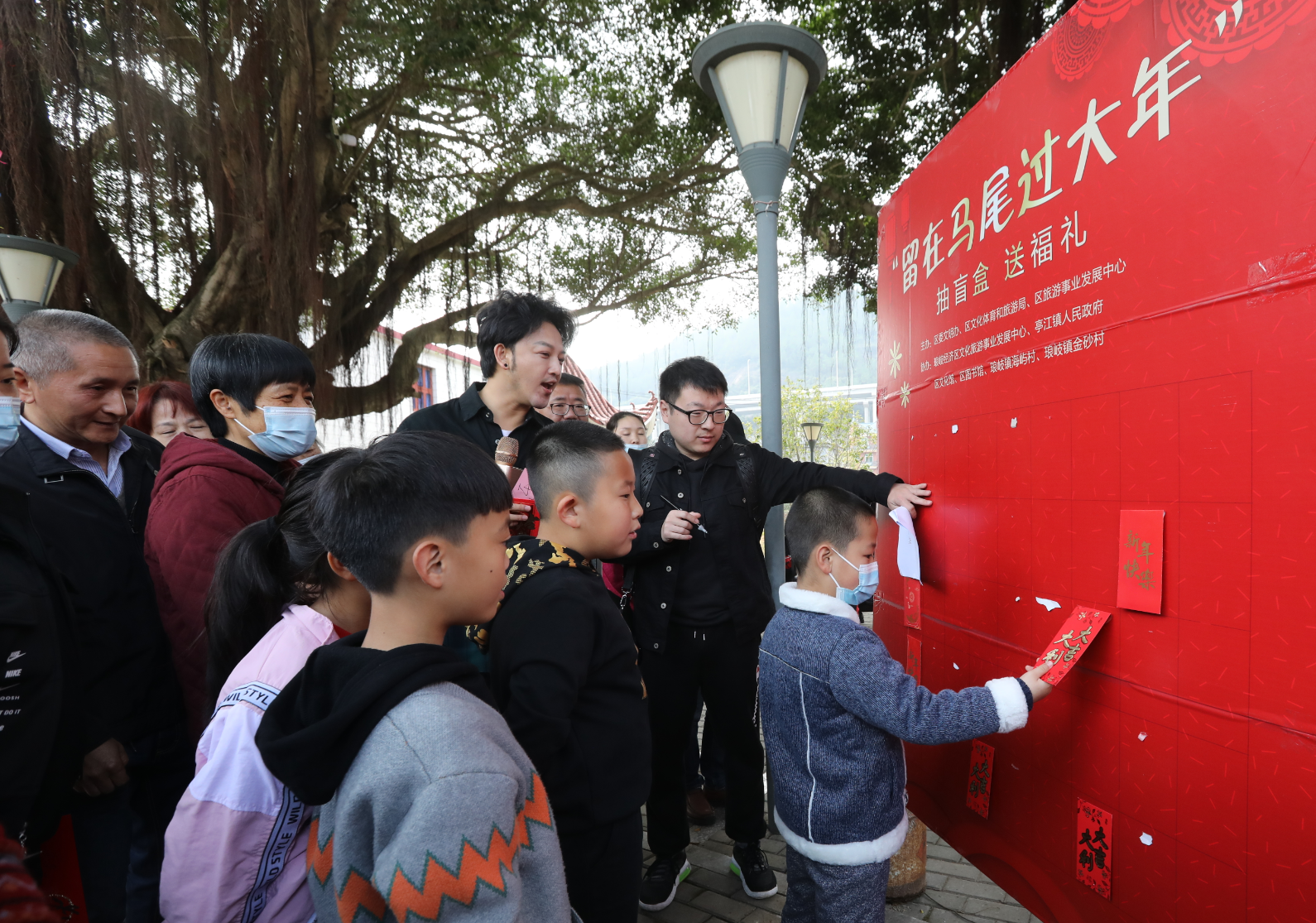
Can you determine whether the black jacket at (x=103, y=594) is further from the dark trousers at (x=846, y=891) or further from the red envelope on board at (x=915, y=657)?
the red envelope on board at (x=915, y=657)

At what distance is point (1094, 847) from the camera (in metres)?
1.50

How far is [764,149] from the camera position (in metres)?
2.69

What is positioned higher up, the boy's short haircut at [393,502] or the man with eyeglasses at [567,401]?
the man with eyeglasses at [567,401]

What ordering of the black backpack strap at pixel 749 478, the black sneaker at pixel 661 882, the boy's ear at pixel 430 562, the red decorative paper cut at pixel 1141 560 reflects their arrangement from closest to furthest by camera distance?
the boy's ear at pixel 430 562 < the red decorative paper cut at pixel 1141 560 < the black sneaker at pixel 661 882 < the black backpack strap at pixel 749 478

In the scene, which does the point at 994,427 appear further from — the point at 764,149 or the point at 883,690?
the point at 764,149

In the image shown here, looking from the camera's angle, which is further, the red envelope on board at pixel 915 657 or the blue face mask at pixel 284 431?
the red envelope on board at pixel 915 657

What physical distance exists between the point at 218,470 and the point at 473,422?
0.76 m

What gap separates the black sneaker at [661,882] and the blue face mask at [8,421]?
2.23 m

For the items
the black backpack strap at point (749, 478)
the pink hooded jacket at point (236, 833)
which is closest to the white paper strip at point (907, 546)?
the black backpack strap at point (749, 478)

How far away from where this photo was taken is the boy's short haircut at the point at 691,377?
8.82 ft

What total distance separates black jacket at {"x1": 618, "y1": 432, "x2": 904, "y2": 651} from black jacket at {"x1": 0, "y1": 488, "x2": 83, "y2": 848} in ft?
5.31

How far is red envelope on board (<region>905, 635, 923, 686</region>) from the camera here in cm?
225

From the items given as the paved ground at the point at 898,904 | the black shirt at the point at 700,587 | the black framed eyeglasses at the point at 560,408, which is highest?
the black framed eyeglasses at the point at 560,408

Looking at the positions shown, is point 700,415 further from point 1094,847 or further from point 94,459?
point 94,459
